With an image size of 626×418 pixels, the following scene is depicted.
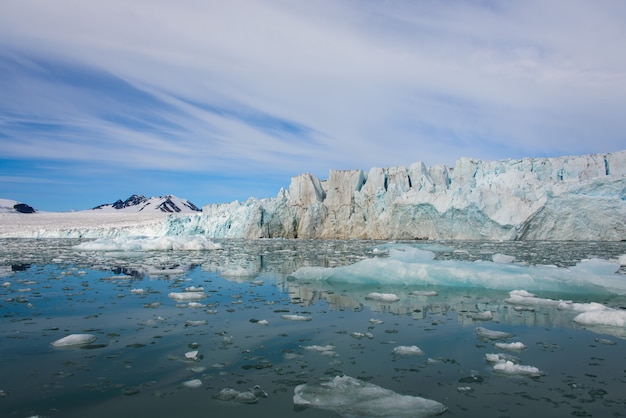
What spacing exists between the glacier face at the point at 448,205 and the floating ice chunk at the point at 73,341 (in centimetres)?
2397

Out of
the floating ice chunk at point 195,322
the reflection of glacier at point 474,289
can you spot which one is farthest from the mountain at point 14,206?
the floating ice chunk at point 195,322

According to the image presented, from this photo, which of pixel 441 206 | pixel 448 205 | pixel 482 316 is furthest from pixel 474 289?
pixel 441 206

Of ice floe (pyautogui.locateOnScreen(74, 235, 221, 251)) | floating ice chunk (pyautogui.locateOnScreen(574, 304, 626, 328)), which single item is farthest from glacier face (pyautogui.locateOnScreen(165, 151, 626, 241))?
floating ice chunk (pyautogui.locateOnScreen(574, 304, 626, 328))

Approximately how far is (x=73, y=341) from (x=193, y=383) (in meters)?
1.71

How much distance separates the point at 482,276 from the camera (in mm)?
7766

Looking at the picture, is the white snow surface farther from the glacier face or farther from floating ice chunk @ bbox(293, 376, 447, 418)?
floating ice chunk @ bbox(293, 376, 447, 418)

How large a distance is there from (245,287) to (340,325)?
11.0ft

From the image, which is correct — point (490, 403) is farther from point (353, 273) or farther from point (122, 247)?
point (122, 247)

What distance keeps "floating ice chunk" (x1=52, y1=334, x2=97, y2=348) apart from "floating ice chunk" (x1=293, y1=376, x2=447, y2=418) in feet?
7.70

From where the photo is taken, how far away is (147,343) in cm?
409

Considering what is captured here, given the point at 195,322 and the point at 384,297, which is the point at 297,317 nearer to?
the point at 195,322

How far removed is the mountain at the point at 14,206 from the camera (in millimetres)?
77562

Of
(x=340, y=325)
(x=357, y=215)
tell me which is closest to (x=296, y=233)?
(x=357, y=215)

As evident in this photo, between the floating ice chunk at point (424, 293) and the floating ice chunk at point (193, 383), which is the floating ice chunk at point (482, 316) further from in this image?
the floating ice chunk at point (193, 383)
